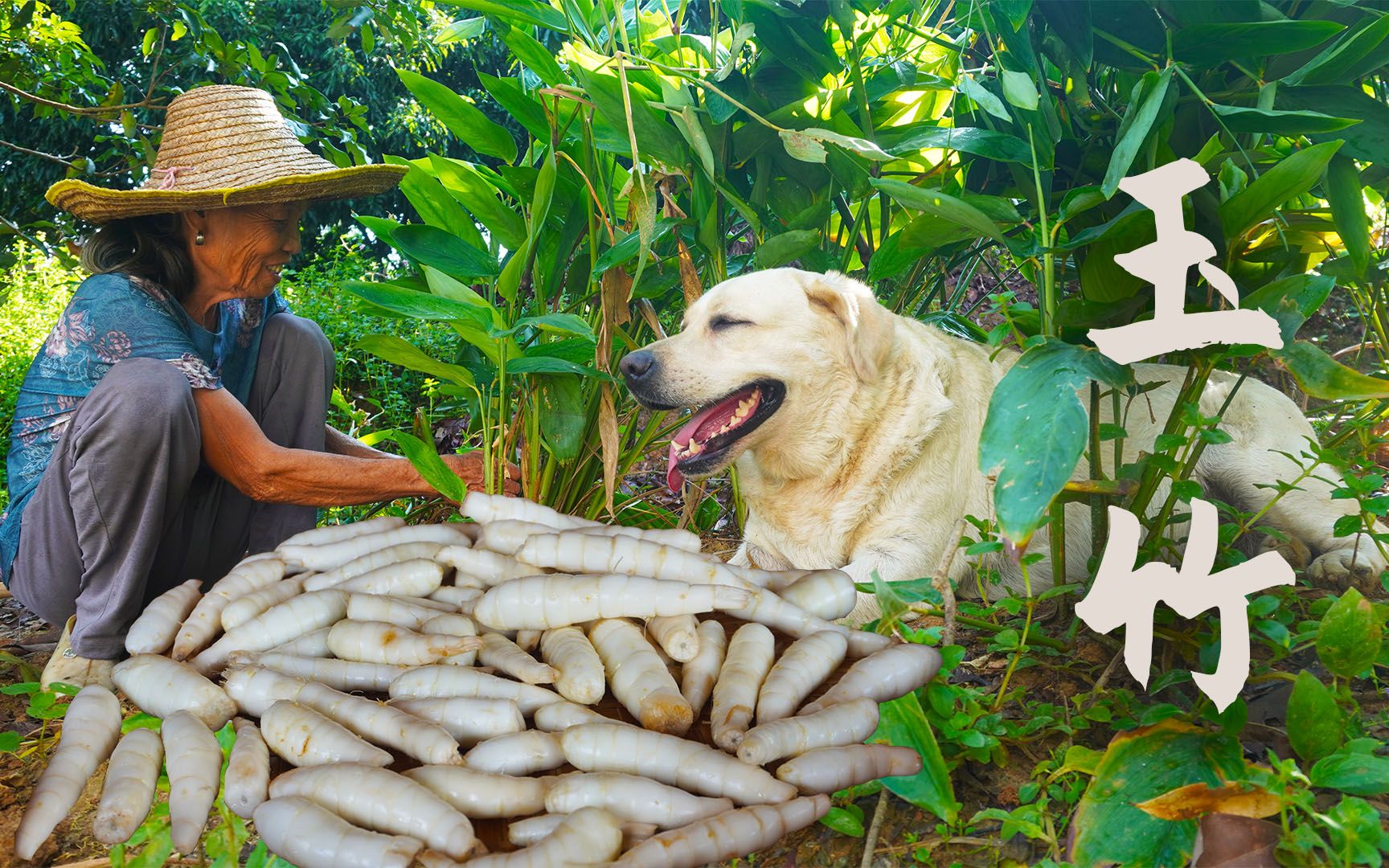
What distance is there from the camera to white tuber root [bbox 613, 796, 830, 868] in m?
1.02

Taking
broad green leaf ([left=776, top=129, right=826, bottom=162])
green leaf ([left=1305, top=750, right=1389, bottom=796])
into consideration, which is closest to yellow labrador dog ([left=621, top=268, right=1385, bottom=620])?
broad green leaf ([left=776, top=129, right=826, bottom=162])

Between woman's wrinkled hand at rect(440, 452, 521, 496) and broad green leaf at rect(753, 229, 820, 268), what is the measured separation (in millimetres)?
853

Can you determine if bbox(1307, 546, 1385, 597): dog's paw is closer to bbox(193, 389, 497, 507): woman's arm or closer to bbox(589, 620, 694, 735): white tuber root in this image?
bbox(589, 620, 694, 735): white tuber root

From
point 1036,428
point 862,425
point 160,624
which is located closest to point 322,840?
point 160,624

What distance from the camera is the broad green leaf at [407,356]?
2244 millimetres

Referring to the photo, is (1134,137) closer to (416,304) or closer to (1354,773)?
(1354,773)

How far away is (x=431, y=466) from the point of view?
218cm

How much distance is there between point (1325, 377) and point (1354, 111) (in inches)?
27.6

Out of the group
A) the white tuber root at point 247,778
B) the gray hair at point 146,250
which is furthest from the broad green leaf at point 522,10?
the white tuber root at point 247,778

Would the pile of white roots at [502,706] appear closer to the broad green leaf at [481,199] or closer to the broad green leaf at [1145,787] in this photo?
the broad green leaf at [1145,787]

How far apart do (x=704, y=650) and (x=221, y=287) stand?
1.86 meters

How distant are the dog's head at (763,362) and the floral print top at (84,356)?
3.69 feet

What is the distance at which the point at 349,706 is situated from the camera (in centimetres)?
130

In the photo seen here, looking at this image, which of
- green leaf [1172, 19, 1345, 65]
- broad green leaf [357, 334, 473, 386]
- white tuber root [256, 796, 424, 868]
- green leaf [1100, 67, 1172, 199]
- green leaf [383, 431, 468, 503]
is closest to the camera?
white tuber root [256, 796, 424, 868]
